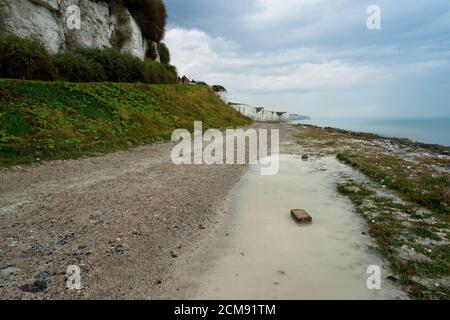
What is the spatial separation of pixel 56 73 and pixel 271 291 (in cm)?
2038

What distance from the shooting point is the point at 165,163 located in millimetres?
12578

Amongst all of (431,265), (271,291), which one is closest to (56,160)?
(271,291)

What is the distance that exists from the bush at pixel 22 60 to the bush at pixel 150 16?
56.2 feet

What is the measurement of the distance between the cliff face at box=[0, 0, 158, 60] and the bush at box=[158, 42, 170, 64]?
672 centimetres

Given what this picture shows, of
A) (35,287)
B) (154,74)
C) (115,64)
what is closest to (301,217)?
(35,287)

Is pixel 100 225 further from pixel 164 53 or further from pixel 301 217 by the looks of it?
pixel 164 53

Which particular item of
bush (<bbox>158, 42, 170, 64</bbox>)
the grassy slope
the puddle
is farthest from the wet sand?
bush (<bbox>158, 42, 170, 64</bbox>)

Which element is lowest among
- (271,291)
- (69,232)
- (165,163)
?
(271,291)

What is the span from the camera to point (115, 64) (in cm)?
2539

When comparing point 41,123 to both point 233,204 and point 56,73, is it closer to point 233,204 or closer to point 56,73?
point 56,73

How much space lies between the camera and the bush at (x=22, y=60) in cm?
1700

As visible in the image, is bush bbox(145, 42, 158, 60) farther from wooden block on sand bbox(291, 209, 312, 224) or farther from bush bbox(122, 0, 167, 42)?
wooden block on sand bbox(291, 209, 312, 224)

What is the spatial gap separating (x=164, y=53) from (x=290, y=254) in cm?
4232

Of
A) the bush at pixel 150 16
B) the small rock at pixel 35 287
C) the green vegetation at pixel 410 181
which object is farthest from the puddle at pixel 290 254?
the bush at pixel 150 16
